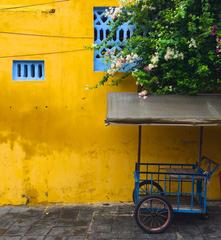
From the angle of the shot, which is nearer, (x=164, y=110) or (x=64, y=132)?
(x=164, y=110)

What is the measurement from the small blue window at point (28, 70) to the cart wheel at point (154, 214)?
9.73 feet

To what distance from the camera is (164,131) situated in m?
7.46

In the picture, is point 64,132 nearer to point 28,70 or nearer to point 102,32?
point 28,70

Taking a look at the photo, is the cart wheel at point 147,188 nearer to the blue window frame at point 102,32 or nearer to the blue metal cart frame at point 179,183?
the blue metal cart frame at point 179,183

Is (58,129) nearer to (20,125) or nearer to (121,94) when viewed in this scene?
(20,125)

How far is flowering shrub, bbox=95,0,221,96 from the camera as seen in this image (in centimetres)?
606

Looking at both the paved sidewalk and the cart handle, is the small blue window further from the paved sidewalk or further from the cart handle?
the cart handle

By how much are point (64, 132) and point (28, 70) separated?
1282 millimetres

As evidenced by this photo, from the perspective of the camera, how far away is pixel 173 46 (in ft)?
20.2

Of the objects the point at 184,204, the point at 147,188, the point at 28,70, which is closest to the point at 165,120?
the point at 184,204

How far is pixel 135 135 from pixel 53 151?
1.51m

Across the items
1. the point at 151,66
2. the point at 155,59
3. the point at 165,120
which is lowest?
the point at 165,120

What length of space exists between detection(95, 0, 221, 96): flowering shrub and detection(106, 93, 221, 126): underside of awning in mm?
170

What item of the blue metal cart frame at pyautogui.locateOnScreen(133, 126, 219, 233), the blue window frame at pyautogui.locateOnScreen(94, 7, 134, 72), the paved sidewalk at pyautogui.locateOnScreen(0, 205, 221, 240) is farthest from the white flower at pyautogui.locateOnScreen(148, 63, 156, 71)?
the paved sidewalk at pyautogui.locateOnScreen(0, 205, 221, 240)
